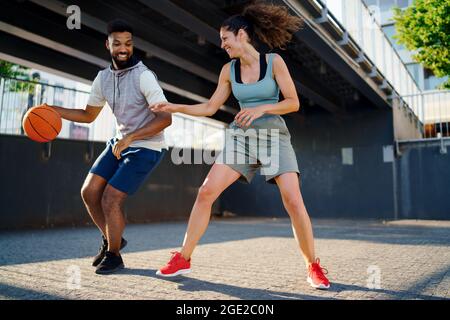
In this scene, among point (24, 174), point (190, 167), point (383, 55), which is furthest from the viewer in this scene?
point (190, 167)

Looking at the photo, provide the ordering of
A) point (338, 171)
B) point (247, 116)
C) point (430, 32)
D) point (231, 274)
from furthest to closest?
point (338, 171)
point (430, 32)
point (231, 274)
point (247, 116)

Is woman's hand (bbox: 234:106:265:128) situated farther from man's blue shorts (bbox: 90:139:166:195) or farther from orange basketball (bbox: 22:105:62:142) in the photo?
orange basketball (bbox: 22:105:62:142)

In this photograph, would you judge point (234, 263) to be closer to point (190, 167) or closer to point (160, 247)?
point (160, 247)

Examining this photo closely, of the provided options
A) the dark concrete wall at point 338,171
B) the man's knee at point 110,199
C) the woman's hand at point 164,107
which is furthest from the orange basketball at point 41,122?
the dark concrete wall at point 338,171

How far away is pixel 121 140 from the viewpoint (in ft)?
11.6

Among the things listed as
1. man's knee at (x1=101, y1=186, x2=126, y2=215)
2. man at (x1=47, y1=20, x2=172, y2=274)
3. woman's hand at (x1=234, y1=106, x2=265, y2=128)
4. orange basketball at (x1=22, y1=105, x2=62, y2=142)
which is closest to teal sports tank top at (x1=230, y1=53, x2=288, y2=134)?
woman's hand at (x1=234, y1=106, x2=265, y2=128)

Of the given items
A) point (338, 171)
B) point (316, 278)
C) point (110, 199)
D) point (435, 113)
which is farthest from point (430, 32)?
point (110, 199)

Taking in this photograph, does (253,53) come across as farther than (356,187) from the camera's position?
No

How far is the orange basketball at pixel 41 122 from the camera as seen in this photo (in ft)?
12.6

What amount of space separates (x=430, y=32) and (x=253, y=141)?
14.2 metres

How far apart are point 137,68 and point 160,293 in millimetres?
2112

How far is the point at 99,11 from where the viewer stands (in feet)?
28.6

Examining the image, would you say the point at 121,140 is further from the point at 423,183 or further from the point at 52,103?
the point at 423,183
